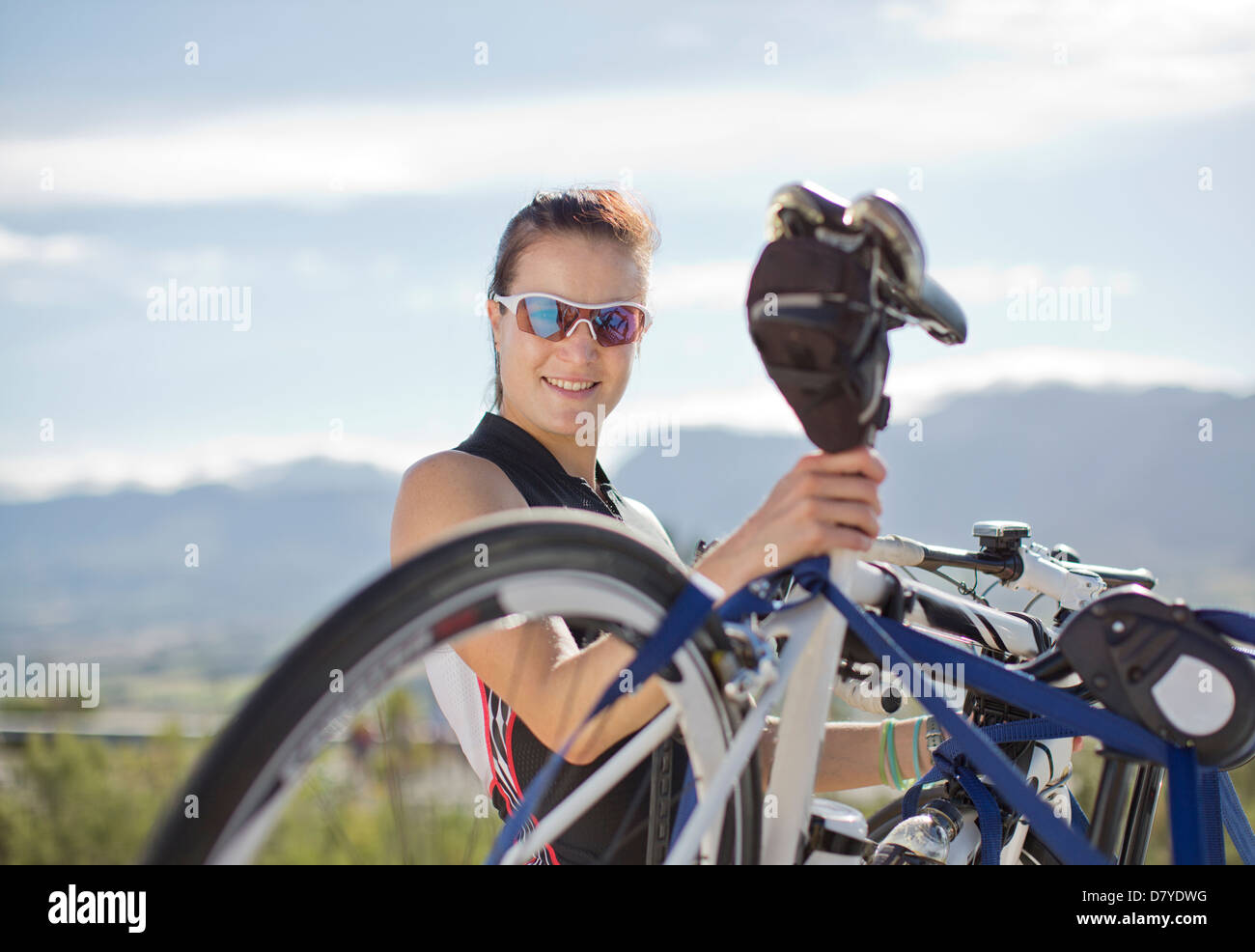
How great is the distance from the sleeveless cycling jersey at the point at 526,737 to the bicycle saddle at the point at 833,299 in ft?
1.93

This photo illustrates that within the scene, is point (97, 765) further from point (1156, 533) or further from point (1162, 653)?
point (1156, 533)

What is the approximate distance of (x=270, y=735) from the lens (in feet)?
2.98

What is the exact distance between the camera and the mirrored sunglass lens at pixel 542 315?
2.32 meters

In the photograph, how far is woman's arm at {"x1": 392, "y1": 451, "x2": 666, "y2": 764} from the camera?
1471 mm

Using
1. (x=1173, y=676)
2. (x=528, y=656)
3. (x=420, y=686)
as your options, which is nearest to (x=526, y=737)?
(x=528, y=656)

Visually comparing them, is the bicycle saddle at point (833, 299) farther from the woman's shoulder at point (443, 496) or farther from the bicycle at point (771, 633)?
the woman's shoulder at point (443, 496)

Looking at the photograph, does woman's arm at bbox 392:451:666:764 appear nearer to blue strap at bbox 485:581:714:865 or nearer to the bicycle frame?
blue strap at bbox 485:581:714:865

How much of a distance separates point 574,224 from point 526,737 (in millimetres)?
1113

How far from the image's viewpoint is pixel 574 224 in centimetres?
238

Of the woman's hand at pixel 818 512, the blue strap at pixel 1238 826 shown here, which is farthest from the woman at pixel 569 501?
the blue strap at pixel 1238 826

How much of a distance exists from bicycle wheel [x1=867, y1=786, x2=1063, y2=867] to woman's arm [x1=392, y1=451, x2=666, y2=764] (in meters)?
0.58
